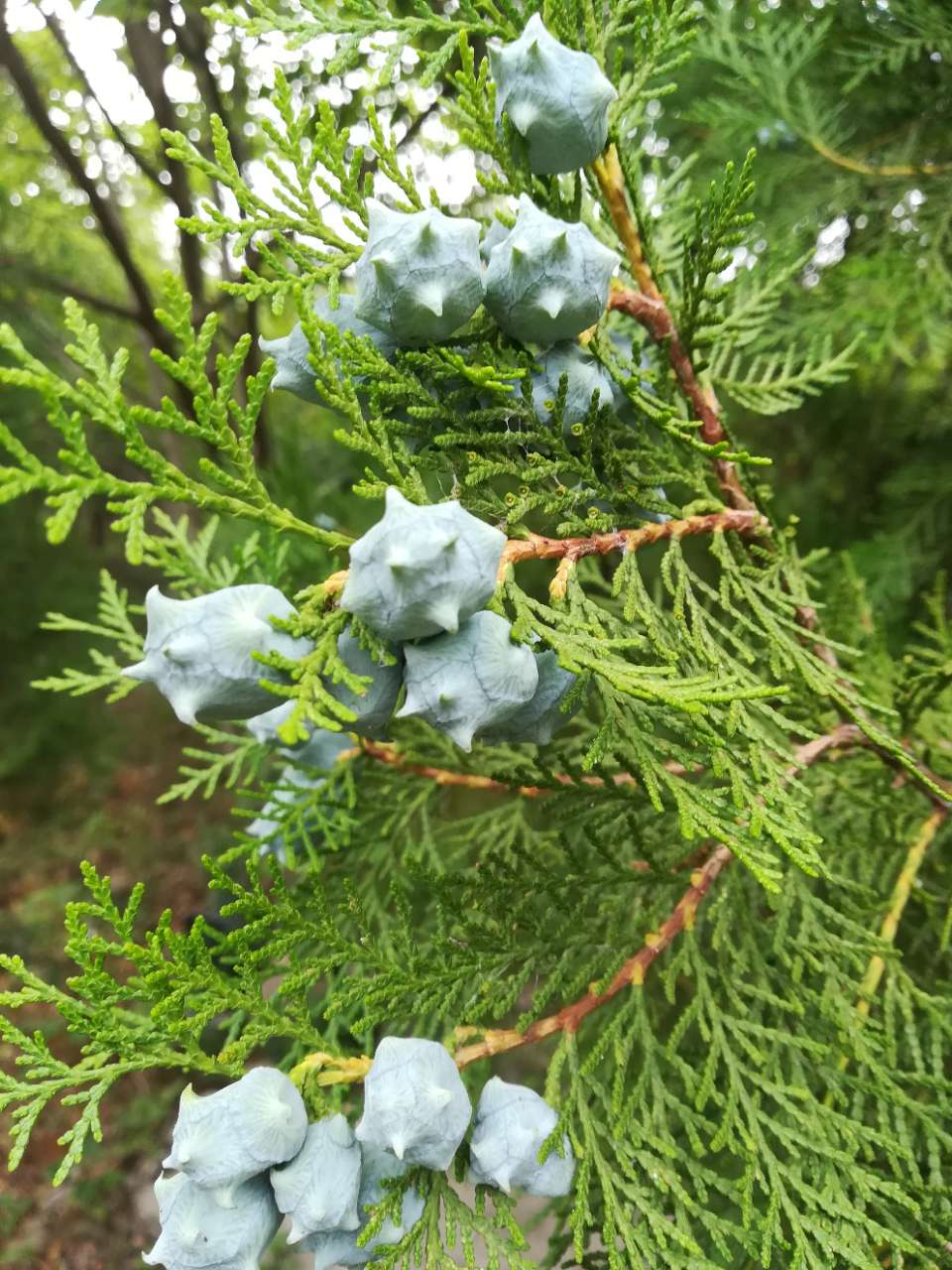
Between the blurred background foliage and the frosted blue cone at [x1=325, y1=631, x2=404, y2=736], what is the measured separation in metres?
0.64

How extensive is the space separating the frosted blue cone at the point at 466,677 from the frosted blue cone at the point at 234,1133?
0.46 meters

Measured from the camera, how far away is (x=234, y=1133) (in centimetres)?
94

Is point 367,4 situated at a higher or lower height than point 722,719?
higher

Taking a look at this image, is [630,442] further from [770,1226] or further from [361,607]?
[770,1226]

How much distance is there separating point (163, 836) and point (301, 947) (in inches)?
204

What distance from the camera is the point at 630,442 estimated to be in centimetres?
130

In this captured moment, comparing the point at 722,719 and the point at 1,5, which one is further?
the point at 1,5

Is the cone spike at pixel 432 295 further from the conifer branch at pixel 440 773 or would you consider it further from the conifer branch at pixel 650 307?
the conifer branch at pixel 440 773

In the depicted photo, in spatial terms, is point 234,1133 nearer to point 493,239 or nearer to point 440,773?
point 440,773

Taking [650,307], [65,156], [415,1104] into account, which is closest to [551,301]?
[650,307]

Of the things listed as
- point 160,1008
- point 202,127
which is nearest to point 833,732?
point 160,1008

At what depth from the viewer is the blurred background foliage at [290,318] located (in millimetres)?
2189

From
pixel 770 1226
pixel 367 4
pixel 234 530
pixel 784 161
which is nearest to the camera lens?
pixel 770 1226

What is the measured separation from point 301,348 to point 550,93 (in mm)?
418
